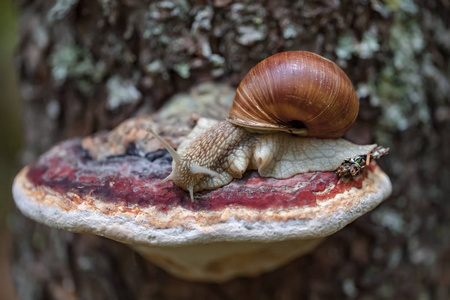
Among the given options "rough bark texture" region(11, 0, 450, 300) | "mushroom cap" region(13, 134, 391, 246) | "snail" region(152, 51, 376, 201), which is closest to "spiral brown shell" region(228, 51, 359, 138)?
"snail" region(152, 51, 376, 201)

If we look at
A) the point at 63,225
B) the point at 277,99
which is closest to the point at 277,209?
the point at 277,99

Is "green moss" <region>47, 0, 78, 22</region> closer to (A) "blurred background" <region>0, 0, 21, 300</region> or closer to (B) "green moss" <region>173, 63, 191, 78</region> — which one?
(B) "green moss" <region>173, 63, 191, 78</region>

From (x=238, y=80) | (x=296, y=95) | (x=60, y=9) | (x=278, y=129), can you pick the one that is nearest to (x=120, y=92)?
(x=60, y=9)

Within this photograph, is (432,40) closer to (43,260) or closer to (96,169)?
(96,169)

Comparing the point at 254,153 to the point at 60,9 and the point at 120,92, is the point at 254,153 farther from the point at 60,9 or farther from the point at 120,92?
the point at 60,9

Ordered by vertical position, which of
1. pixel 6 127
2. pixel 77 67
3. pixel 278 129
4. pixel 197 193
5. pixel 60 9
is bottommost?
pixel 6 127

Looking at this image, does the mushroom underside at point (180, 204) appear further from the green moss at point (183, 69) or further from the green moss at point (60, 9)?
the green moss at point (60, 9)

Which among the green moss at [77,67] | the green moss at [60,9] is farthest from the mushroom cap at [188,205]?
the green moss at [60,9]
